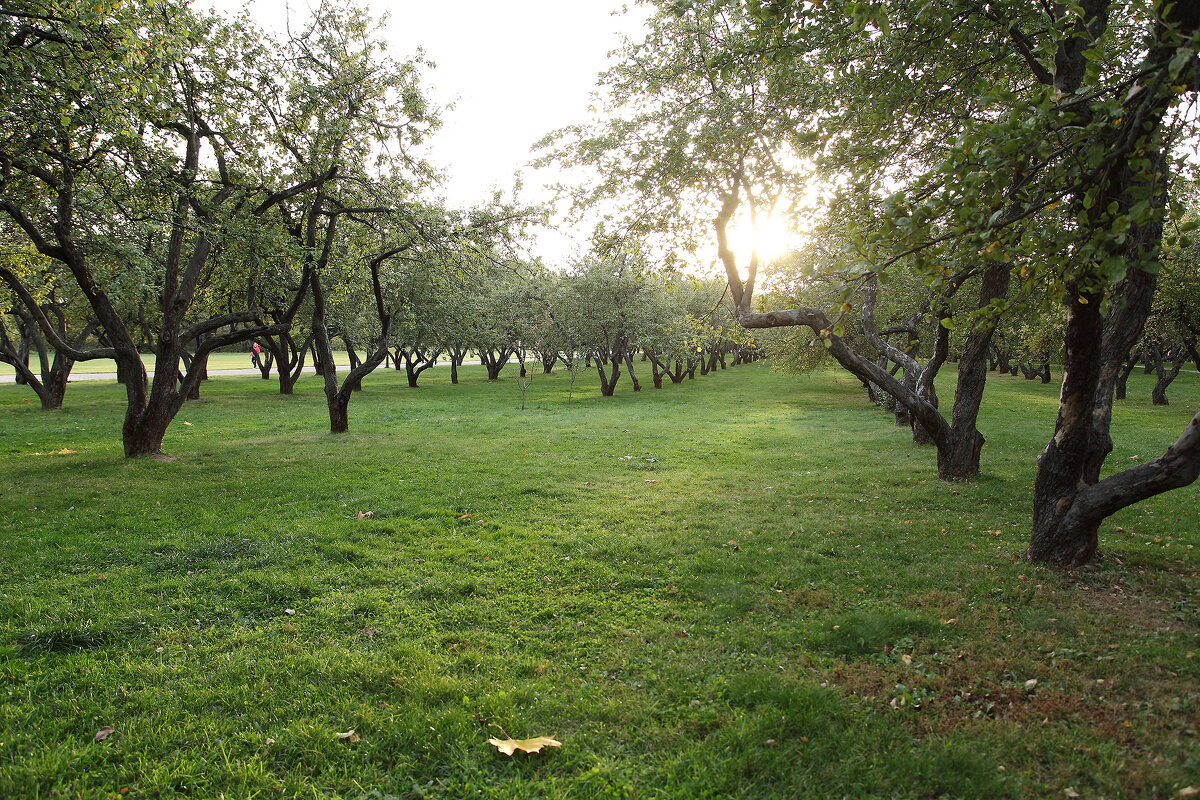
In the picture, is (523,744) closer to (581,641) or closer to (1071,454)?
(581,641)

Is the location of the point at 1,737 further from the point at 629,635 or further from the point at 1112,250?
the point at 1112,250

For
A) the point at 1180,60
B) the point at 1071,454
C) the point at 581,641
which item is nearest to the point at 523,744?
the point at 581,641

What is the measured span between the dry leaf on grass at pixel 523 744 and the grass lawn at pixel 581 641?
0.22ft

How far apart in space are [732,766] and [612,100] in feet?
31.4

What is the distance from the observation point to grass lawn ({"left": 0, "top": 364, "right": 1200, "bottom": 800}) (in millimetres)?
3238

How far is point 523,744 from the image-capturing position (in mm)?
3363

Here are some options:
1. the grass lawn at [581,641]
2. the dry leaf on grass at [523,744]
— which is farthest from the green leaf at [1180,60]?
the dry leaf on grass at [523,744]

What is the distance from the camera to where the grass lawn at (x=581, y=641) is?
10.6 ft

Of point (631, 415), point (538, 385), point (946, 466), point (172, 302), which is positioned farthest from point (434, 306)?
point (946, 466)

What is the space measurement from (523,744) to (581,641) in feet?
4.45

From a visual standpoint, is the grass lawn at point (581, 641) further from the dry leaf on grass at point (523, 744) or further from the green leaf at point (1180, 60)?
the green leaf at point (1180, 60)

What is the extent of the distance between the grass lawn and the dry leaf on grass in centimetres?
7

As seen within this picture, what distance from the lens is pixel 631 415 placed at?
878 inches

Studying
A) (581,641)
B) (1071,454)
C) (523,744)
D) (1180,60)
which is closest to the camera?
(1180,60)
